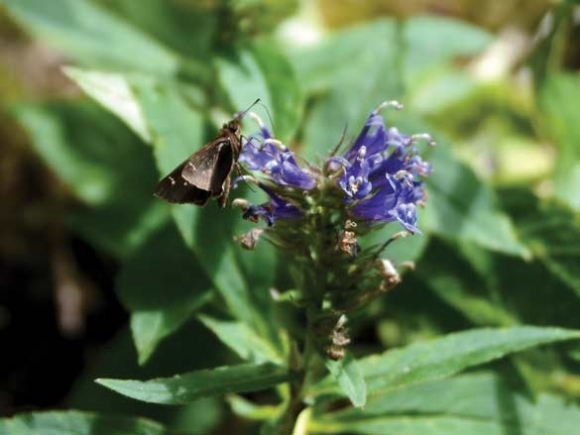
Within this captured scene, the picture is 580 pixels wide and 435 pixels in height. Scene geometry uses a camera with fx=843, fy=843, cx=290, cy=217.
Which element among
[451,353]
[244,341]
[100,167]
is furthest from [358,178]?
[100,167]

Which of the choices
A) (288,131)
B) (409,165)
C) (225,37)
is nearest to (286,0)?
(225,37)

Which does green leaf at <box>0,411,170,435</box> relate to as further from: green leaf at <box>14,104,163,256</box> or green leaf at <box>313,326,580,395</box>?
green leaf at <box>14,104,163,256</box>

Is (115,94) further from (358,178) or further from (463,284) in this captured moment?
(463,284)

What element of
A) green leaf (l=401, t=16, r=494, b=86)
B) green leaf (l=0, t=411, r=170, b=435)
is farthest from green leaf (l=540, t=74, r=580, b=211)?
green leaf (l=0, t=411, r=170, b=435)

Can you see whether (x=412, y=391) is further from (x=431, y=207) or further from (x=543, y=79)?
(x=543, y=79)

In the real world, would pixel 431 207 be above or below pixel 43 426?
above

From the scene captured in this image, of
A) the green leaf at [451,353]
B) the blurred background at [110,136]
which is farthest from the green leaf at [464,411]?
the blurred background at [110,136]
